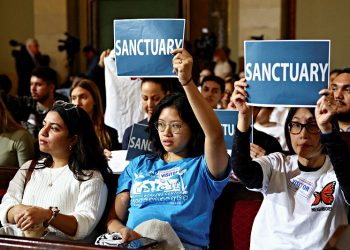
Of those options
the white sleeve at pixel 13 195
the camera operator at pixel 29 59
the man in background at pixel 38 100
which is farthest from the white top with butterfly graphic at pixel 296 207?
the camera operator at pixel 29 59

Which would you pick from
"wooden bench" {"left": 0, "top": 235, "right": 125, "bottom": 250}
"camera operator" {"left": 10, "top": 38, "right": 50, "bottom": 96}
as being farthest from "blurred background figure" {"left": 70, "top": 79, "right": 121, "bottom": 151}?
"camera operator" {"left": 10, "top": 38, "right": 50, "bottom": 96}

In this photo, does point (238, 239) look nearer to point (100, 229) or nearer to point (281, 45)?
point (100, 229)

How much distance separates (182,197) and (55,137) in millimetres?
733

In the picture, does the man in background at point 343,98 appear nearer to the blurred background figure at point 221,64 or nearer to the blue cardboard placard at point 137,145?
the blue cardboard placard at point 137,145

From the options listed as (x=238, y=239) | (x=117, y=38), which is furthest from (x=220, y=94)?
(x=238, y=239)

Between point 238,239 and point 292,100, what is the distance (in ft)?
2.68

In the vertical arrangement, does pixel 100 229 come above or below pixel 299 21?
below

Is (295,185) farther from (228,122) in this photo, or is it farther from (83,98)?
(83,98)

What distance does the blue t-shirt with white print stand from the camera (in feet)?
10.8

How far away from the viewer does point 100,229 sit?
3600 mm

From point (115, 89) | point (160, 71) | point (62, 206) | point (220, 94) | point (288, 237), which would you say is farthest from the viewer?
point (220, 94)

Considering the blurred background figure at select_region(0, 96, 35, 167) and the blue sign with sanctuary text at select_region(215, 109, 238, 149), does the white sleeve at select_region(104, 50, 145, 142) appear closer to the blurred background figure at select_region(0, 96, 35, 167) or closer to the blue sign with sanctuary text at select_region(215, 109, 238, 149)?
the blurred background figure at select_region(0, 96, 35, 167)

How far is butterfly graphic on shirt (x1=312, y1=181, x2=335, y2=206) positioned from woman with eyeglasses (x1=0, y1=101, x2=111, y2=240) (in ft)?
3.40

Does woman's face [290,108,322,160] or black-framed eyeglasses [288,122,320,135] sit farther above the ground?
black-framed eyeglasses [288,122,320,135]
